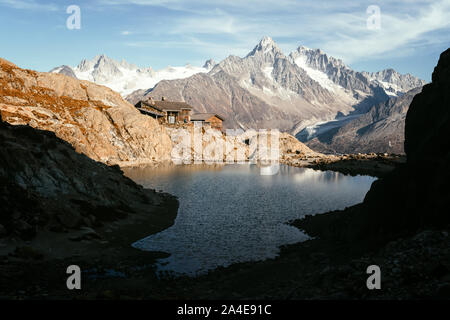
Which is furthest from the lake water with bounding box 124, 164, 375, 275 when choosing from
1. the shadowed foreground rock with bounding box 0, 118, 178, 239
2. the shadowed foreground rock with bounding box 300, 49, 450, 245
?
the shadowed foreground rock with bounding box 300, 49, 450, 245

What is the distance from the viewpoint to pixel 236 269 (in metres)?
29.2

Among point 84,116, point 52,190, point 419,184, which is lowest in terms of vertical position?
point 52,190

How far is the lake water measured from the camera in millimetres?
33938

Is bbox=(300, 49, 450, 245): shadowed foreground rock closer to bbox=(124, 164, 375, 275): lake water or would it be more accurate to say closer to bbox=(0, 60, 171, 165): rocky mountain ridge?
bbox=(124, 164, 375, 275): lake water

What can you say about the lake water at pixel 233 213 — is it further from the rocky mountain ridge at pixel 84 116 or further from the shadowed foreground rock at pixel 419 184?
the rocky mountain ridge at pixel 84 116

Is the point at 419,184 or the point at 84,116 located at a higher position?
the point at 84,116

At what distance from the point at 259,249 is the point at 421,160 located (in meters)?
16.4

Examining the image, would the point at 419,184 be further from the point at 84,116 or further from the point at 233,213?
the point at 84,116

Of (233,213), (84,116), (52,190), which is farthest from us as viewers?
(84,116)

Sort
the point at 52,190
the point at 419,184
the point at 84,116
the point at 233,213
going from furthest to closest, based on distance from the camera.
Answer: the point at 84,116 → the point at 233,213 → the point at 52,190 → the point at 419,184

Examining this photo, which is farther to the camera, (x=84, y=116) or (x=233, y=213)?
(x=84, y=116)

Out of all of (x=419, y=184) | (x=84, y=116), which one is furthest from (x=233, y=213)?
(x=84, y=116)

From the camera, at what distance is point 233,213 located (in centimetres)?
5078
